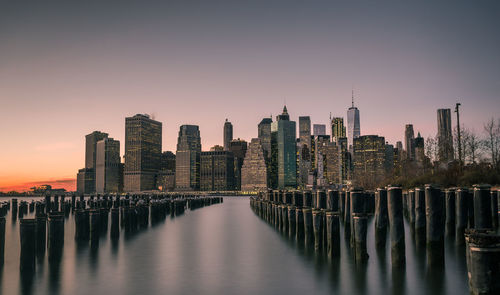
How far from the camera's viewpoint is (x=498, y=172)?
41031 millimetres

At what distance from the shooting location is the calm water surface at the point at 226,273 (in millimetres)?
15930

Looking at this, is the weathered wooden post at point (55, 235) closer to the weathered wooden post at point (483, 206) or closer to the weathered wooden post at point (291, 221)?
the weathered wooden post at point (291, 221)

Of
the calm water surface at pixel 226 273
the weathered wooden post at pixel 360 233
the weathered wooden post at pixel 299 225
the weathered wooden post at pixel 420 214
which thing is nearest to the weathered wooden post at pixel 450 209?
the calm water surface at pixel 226 273

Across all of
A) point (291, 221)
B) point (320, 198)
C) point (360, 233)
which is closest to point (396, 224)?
point (360, 233)

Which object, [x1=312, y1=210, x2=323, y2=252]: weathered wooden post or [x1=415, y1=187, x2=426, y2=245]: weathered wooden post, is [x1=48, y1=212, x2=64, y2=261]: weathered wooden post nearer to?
[x1=312, y1=210, x2=323, y2=252]: weathered wooden post

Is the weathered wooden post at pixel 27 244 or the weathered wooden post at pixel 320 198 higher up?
the weathered wooden post at pixel 320 198

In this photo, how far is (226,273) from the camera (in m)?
19.5

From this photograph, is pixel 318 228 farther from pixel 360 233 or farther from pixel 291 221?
pixel 291 221

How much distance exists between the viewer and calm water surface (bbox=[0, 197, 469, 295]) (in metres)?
15.9

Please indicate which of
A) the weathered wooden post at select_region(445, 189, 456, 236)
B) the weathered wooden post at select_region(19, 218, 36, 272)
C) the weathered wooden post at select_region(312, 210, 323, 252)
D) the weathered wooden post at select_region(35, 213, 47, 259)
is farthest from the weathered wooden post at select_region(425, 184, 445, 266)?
the weathered wooden post at select_region(35, 213, 47, 259)

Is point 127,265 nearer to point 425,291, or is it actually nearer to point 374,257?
point 374,257

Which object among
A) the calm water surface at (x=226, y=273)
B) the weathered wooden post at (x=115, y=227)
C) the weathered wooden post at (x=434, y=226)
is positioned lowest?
the calm water surface at (x=226, y=273)

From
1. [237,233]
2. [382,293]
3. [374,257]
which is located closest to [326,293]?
[382,293]

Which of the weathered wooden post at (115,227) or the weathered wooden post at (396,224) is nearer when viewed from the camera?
the weathered wooden post at (396,224)
